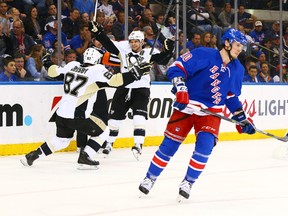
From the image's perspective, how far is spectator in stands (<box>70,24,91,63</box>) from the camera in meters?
9.58

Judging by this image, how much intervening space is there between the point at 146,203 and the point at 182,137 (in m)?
0.54

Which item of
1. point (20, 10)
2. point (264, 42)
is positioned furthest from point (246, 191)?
point (264, 42)

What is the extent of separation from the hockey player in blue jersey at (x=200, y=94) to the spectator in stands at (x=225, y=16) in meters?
6.13

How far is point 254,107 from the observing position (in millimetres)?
11617

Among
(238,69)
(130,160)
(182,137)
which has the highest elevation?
(238,69)

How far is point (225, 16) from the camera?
11.8m

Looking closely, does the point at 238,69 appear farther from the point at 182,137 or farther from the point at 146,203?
the point at 146,203

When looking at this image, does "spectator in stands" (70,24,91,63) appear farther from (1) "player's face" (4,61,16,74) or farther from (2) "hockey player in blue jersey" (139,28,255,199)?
(2) "hockey player in blue jersey" (139,28,255,199)

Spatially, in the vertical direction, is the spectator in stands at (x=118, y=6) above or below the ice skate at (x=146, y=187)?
above

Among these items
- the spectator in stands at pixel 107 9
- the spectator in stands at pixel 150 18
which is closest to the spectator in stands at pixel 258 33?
the spectator in stands at pixel 150 18

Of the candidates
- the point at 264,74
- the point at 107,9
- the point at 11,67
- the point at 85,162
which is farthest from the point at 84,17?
the point at 264,74

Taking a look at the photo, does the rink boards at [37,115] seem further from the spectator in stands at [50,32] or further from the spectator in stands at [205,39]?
the spectator in stands at [205,39]

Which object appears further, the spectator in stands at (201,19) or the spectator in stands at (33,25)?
the spectator in stands at (201,19)

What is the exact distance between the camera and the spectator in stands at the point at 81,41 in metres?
9.58
